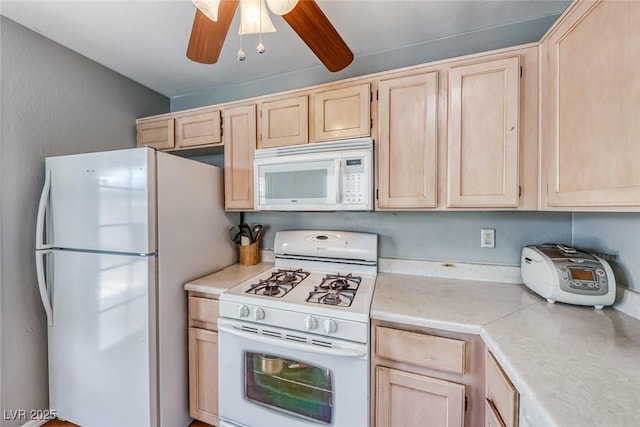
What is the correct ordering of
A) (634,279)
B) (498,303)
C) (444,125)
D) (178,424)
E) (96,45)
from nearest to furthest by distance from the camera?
1. (634,279)
2. (498,303)
3. (444,125)
4. (178,424)
5. (96,45)

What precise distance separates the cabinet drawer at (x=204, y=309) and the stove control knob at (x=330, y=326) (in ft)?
2.30

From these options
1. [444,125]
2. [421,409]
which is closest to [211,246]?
[421,409]

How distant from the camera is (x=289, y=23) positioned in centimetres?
102

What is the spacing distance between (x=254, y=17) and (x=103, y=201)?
128 centimetres

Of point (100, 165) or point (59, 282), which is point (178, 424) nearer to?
point (59, 282)

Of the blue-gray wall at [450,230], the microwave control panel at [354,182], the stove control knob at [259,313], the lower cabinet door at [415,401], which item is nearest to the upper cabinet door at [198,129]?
the blue-gray wall at [450,230]

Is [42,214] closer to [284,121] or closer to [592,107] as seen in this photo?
[284,121]

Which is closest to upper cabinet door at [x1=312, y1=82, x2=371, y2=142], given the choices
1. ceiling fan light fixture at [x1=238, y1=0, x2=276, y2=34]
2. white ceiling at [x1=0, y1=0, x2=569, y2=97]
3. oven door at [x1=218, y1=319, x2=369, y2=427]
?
white ceiling at [x1=0, y1=0, x2=569, y2=97]

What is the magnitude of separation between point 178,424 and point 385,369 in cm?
133

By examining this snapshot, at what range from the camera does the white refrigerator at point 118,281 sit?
4.57 ft

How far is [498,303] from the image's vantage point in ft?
4.06

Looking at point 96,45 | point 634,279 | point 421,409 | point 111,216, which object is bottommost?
point 421,409

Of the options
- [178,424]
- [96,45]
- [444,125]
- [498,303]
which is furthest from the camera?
[96,45]

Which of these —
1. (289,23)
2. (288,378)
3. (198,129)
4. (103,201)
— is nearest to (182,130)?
(198,129)
